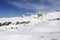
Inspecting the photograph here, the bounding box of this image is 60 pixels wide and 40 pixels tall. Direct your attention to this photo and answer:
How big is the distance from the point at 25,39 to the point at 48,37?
→ 1095 mm

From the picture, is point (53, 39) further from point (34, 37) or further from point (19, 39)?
point (19, 39)

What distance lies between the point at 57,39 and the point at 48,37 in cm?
43

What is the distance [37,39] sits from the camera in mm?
4812

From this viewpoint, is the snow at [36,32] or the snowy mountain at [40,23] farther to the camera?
the snowy mountain at [40,23]

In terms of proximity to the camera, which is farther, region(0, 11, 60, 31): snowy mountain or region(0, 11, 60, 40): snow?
region(0, 11, 60, 31): snowy mountain

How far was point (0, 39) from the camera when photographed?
5086mm

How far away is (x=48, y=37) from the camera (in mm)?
4961

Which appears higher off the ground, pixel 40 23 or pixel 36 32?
pixel 40 23

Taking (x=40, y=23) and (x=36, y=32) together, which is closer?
(x=36, y=32)

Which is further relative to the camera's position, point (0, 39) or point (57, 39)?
point (0, 39)

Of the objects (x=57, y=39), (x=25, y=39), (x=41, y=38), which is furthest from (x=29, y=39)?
(x=57, y=39)

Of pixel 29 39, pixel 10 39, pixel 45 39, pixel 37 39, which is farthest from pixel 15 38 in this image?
pixel 45 39

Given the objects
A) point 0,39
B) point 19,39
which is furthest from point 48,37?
point 0,39

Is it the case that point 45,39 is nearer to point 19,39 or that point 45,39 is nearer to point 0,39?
point 19,39
